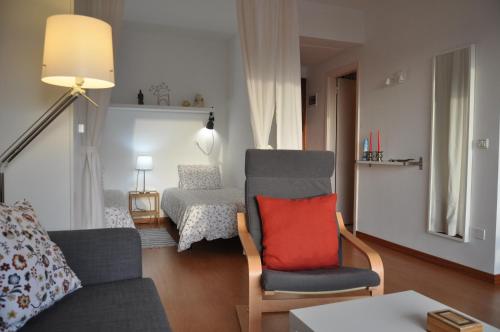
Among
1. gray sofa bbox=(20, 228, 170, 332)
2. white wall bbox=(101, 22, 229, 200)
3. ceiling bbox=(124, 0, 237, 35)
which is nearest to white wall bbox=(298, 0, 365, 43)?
ceiling bbox=(124, 0, 237, 35)

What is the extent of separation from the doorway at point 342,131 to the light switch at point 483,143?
214 cm

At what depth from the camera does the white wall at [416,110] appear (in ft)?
10.2

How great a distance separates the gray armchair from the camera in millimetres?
1891

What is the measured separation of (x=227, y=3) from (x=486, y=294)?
12.6ft

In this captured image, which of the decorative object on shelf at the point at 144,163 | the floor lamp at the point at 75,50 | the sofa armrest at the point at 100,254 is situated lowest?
the sofa armrest at the point at 100,254

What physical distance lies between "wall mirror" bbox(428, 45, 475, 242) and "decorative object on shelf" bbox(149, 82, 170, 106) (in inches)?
147

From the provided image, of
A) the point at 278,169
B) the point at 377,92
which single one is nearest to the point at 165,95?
the point at 377,92

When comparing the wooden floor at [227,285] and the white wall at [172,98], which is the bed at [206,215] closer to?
the wooden floor at [227,285]

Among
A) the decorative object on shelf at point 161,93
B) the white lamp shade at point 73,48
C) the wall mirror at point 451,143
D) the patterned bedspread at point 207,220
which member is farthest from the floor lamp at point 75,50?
the decorative object on shelf at point 161,93

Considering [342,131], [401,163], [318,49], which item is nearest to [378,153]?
[401,163]

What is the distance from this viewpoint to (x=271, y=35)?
334 centimetres

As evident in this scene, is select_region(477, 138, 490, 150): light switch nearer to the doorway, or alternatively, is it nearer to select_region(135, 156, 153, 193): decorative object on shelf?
the doorway

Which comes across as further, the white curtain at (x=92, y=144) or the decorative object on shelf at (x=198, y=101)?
the decorative object on shelf at (x=198, y=101)

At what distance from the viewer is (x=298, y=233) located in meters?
2.24
